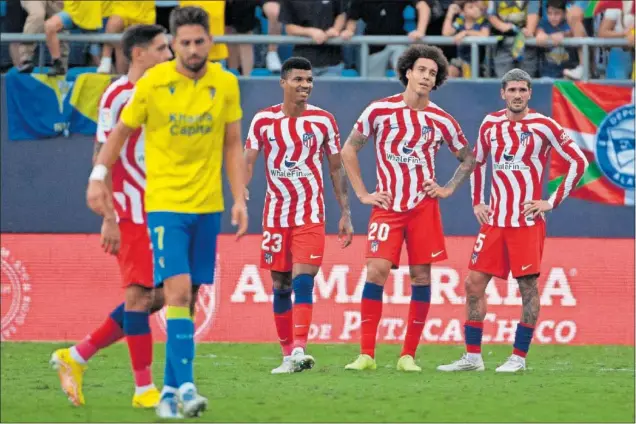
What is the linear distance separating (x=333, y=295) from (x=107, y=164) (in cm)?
641

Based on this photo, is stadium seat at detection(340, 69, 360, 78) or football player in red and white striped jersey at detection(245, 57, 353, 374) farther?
stadium seat at detection(340, 69, 360, 78)

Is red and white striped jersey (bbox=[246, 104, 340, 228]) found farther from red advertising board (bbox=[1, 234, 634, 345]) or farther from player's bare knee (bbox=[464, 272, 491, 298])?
red advertising board (bbox=[1, 234, 634, 345])

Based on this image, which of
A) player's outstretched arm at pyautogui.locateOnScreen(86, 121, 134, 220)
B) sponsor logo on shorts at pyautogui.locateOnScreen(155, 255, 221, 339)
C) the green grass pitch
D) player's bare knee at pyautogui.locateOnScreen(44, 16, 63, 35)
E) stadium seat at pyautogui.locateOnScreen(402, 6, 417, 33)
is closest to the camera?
player's outstretched arm at pyautogui.locateOnScreen(86, 121, 134, 220)

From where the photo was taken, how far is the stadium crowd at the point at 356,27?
611 inches

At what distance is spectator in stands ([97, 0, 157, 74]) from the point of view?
1540 centimetres

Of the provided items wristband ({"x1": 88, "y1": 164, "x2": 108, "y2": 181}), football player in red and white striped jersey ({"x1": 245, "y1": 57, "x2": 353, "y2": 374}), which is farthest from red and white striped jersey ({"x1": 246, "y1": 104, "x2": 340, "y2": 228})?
wristband ({"x1": 88, "y1": 164, "x2": 108, "y2": 181})

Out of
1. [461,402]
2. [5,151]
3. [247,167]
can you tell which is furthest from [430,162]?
[5,151]

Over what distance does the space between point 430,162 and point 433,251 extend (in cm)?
73

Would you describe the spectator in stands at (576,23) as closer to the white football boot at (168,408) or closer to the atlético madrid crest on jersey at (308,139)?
the atlético madrid crest on jersey at (308,139)

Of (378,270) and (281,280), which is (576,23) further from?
(281,280)

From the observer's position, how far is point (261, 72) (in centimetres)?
1597

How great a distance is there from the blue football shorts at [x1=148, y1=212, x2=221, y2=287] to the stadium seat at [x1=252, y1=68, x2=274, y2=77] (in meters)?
8.32

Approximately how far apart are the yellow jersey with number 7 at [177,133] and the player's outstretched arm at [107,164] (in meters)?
0.08

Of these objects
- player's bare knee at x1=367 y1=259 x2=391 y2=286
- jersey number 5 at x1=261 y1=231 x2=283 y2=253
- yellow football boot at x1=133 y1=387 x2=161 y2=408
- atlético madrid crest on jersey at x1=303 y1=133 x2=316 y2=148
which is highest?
atlético madrid crest on jersey at x1=303 y1=133 x2=316 y2=148
